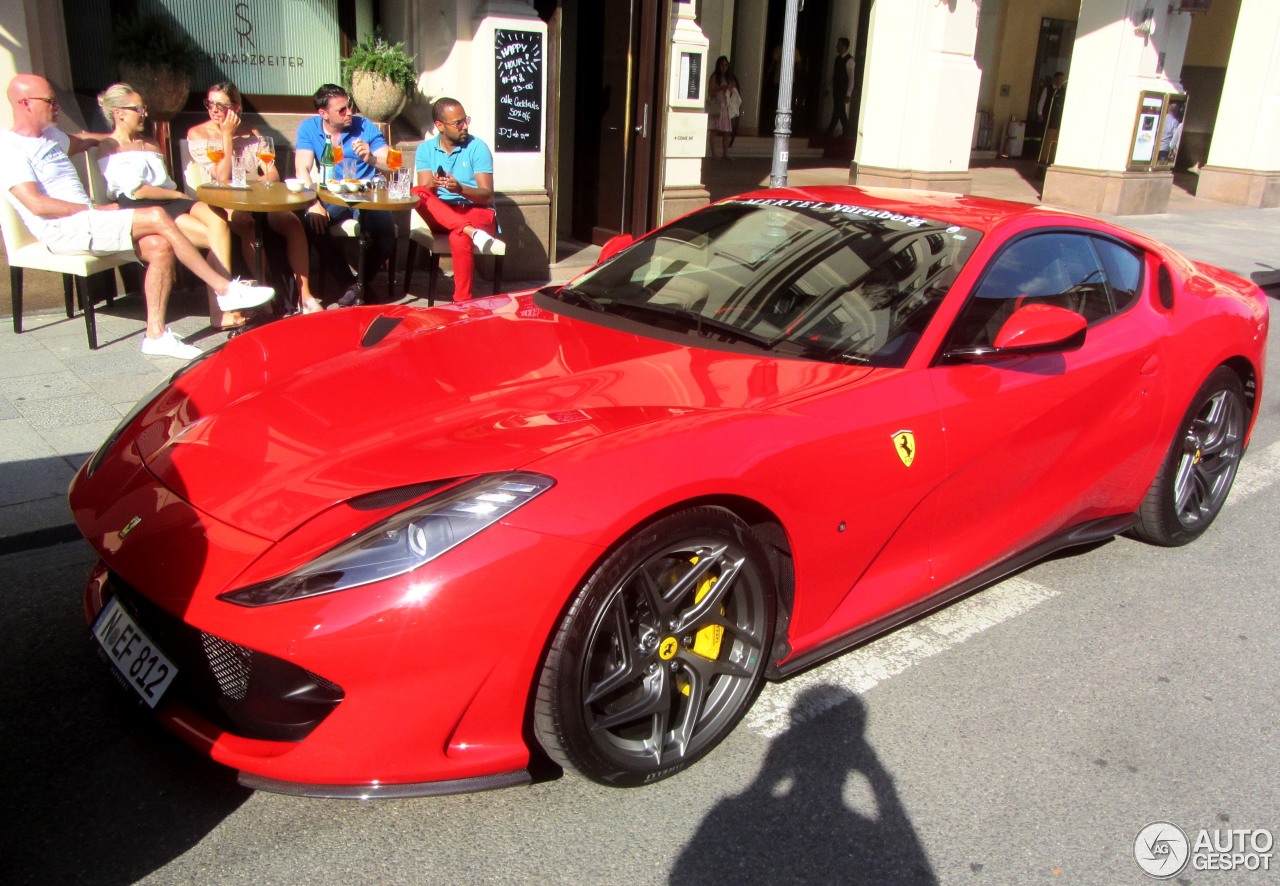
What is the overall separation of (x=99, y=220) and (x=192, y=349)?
3.01 ft

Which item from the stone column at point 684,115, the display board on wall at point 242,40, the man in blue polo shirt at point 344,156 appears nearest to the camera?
the man in blue polo shirt at point 344,156

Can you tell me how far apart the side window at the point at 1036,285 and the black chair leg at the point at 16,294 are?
569 cm

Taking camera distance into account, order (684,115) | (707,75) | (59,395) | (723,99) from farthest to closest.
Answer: (723,99) → (707,75) → (684,115) → (59,395)

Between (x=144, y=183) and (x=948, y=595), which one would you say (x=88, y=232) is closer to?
(x=144, y=183)

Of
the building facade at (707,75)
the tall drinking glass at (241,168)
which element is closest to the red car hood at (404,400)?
the tall drinking glass at (241,168)

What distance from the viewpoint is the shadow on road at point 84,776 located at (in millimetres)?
2412

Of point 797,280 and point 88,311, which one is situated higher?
point 797,280

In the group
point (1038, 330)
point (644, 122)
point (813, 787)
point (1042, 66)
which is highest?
point (1042, 66)

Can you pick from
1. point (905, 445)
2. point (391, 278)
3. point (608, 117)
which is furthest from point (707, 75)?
point (905, 445)

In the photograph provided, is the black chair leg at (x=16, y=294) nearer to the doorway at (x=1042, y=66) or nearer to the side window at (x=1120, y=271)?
the side window at (x=1120, y=271)

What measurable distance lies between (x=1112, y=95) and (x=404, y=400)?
15553mm

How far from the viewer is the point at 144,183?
6.70 meters

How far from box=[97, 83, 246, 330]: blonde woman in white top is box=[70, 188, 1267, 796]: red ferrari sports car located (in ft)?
11.3

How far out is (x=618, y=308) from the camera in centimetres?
369
